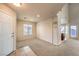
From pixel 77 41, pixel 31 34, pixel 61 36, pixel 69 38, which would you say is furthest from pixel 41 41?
pixel 77 41

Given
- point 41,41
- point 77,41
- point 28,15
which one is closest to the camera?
point 77,41

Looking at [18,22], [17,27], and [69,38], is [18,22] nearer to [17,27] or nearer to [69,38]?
[17,27]

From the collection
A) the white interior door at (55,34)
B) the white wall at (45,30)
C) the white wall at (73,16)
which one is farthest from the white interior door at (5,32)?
the white wall at (73,16)

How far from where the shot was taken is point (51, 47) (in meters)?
1.87

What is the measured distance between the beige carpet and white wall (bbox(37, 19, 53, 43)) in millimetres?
111

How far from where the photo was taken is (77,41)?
171cm

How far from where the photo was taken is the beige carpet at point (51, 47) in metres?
1.65

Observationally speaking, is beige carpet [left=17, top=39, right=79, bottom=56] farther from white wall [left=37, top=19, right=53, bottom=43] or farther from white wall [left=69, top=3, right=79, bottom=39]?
white wall [left=69, top=3, right=79, bottom=39]

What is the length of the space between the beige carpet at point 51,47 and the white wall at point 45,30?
0.37 feet

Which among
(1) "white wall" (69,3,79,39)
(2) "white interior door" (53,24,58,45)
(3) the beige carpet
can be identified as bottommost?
(3) the beige carpet

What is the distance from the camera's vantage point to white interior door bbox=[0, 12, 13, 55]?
1.72 metres

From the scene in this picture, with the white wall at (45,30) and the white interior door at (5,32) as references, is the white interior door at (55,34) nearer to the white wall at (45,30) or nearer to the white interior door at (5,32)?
the white wall at (45,30)

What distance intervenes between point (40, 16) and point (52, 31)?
0.44m

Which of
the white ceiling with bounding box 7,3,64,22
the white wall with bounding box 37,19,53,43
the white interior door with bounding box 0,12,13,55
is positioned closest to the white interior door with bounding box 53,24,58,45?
the white wall with bounding box 37,19,53,43
